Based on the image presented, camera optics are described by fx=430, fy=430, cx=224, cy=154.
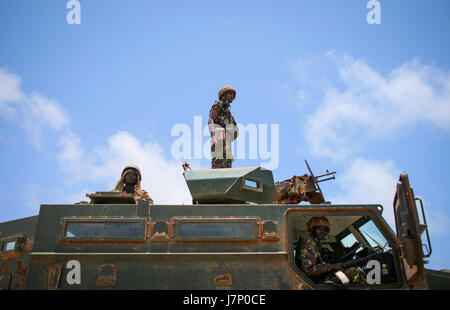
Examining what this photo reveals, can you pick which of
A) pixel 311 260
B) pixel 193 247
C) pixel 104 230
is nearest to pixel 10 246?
pixel 104 230

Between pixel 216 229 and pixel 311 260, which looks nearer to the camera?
pixel 216 229

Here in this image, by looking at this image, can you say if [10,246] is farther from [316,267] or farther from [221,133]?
[316,267]

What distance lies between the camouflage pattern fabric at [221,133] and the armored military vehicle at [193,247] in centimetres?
173

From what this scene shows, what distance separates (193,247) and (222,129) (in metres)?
2.48

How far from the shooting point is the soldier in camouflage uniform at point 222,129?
678cm

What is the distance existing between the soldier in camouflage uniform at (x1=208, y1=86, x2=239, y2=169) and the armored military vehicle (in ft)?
5.71

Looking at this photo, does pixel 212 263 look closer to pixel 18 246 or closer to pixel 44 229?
pixel 44 229

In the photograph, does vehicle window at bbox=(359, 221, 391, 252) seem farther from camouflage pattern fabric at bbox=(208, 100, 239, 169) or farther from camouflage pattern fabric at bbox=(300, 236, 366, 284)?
camouflage pattern fabric at bbox=(208, 100, 239, 169)

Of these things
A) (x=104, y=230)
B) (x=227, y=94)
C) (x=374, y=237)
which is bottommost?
(x=104, y=230)

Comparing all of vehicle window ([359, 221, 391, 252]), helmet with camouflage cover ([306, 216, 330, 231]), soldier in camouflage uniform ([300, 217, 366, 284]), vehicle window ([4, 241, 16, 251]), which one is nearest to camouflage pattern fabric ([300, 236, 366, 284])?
soldier in camouflage uniform ([300, 217, 366, 284])

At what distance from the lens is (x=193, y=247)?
4.92 meters

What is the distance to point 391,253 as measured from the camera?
17.0 ft

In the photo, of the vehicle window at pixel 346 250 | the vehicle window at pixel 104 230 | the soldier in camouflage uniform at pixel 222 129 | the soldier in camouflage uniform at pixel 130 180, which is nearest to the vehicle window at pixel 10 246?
the vehicle window at pixel 104 230

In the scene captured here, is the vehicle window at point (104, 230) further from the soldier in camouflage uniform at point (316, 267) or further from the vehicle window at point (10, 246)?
the soldier in camouflage uniform at point (316, 267)
